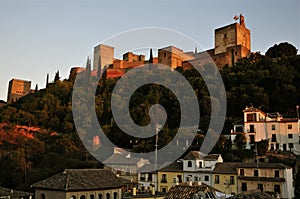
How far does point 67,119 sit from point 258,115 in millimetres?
35910

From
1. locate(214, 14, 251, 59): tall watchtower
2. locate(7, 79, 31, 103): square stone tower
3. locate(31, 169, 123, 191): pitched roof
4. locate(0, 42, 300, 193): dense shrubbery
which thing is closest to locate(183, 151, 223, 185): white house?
locate(0, 42, 300, 193): dense shrubbery

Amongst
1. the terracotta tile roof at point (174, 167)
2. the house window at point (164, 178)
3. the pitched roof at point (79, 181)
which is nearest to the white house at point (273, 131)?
the terracotta tile roof at point (174, 167)

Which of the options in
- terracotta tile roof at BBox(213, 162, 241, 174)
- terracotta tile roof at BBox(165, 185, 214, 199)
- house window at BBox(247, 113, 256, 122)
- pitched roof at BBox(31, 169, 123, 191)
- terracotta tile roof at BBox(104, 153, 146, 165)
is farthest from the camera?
house window at BBox(247, 113, 256, 122)

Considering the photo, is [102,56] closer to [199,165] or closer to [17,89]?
[17,89]

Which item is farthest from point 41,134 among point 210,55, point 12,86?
point 12,86

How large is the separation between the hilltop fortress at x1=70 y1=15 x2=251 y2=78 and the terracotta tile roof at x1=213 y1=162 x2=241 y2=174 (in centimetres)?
4207

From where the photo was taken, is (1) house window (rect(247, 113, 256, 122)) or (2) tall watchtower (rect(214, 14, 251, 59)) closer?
(1) house window (rect(247, 113, 256, 122))

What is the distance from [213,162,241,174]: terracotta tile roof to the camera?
1254 inches

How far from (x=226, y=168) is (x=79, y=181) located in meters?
15.0

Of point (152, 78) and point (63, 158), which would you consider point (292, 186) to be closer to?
point (63, 158)

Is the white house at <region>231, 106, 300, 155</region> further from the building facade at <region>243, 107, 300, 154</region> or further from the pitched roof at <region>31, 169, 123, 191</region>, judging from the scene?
the pitched roof at <region>31, 169, 123, 191</region>

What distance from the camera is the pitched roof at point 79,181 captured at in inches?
926

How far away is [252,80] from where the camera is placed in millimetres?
54812

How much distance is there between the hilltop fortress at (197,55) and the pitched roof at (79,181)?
2023 inches
